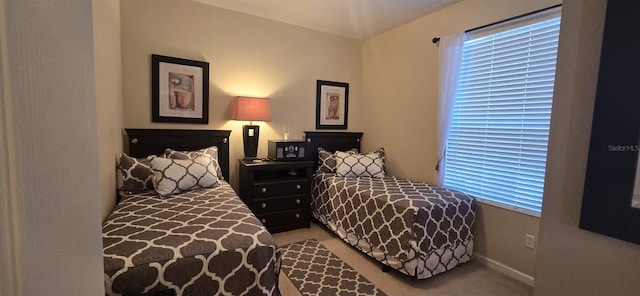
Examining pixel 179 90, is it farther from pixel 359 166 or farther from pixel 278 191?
pixel 359 166

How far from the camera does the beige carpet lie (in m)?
2.12

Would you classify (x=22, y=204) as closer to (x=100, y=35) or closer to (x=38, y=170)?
(x=38, y=170)

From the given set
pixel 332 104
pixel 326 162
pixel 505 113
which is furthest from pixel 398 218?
pixel 332 104

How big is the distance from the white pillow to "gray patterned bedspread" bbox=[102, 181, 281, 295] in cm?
163

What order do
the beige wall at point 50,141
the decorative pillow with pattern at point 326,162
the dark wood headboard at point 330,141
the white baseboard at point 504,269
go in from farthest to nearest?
the dark wood headboard at point 330,141, the decorative pillow with pattern at point 326,162, the white baseboard at point 504,269, the beige wall at point 50,141

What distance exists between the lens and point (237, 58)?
3.21 meters

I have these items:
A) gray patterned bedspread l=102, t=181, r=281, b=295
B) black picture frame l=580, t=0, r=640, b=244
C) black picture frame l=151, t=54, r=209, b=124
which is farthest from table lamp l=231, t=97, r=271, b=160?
black picture frame l=580, t=0, r=640, b=244

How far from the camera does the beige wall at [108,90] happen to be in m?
1.76

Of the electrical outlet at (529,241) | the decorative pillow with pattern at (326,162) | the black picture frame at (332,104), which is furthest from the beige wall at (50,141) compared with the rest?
the black picture frame at (332,104)

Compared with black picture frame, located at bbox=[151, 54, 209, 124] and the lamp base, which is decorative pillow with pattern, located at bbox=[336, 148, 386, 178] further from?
black picture frame, located at bbox=[151, 54, 209, 124]

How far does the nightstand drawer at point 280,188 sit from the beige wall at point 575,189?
8.20ft

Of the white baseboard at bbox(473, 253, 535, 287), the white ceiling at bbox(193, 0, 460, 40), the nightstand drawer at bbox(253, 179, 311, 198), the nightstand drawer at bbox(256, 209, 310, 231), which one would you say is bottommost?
the white baseboard at bbox(473, 253, 535, 287)

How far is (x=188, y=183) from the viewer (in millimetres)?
2305

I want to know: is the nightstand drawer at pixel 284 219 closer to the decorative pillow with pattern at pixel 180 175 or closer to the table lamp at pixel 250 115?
the table lamp at pixel 250 115
